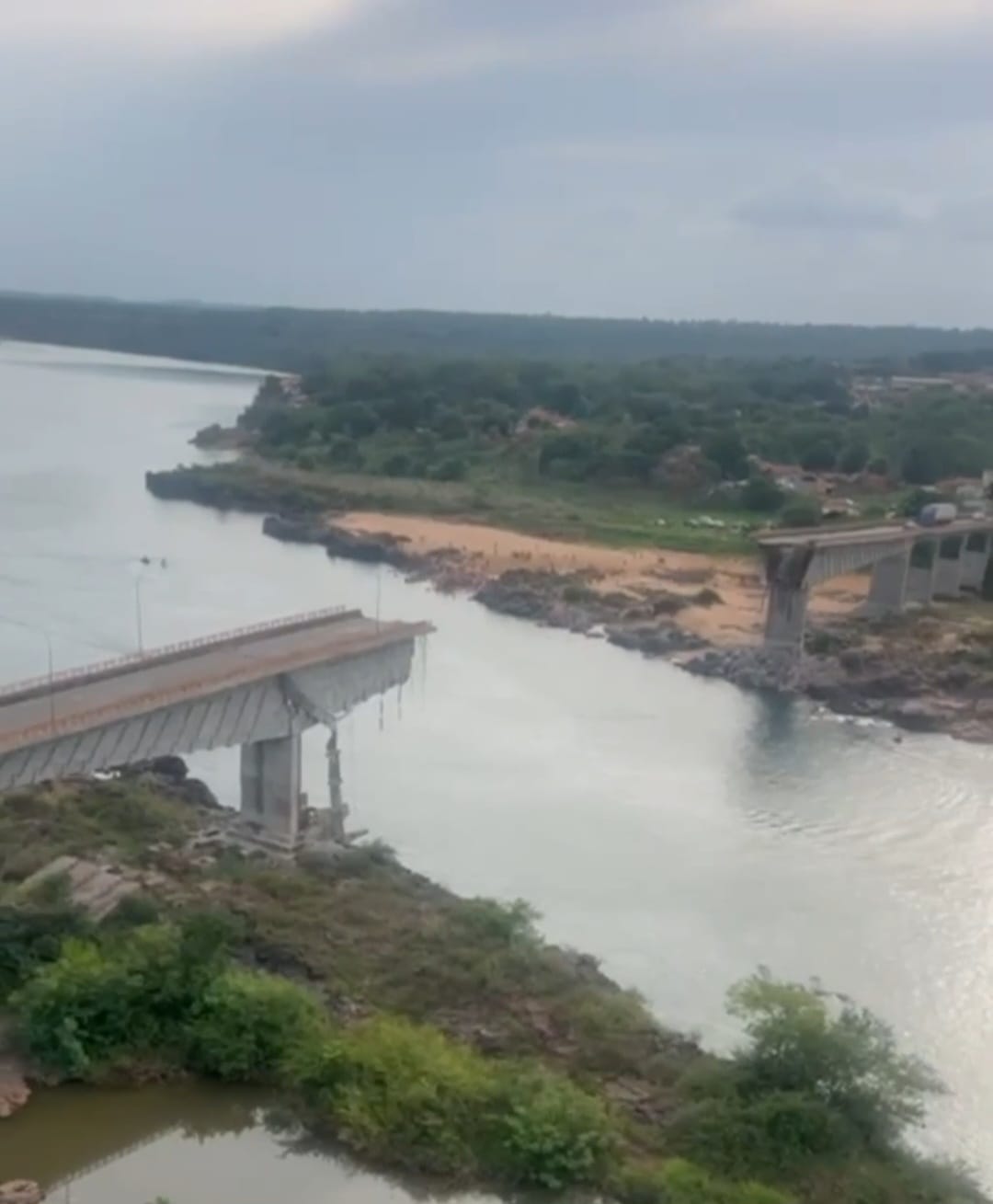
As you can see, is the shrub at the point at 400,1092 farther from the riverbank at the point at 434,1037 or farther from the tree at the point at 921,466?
the tree at the point at 921,466

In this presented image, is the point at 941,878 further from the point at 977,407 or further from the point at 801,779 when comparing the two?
the point at 977,407

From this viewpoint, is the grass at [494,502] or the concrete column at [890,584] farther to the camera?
the grass at [494,502]

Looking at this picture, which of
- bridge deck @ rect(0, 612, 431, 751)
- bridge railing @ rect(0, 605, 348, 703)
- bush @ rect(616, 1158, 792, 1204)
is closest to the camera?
bush @ rect(616, 1158, 792, 1204)

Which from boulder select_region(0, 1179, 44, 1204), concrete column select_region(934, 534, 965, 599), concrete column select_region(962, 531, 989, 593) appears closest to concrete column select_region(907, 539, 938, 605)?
concrete column select_region(934, 534, 965, 599)

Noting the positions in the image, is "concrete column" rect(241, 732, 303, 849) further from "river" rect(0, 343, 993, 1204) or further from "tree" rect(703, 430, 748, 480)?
"tree" rect(703, 430, 748, 480)

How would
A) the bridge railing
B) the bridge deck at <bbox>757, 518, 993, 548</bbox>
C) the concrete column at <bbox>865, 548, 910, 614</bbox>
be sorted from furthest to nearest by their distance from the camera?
the concrete column at <bbox>865, 548, 910, 614</bbox>, the bridge deck at <bbox>757, 518, 993, 548</bbox>, the bridge railing

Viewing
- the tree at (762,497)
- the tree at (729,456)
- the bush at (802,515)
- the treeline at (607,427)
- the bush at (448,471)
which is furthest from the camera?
the bush at (448,471)

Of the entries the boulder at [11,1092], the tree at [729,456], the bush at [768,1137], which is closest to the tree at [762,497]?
the tree at [729,456]
